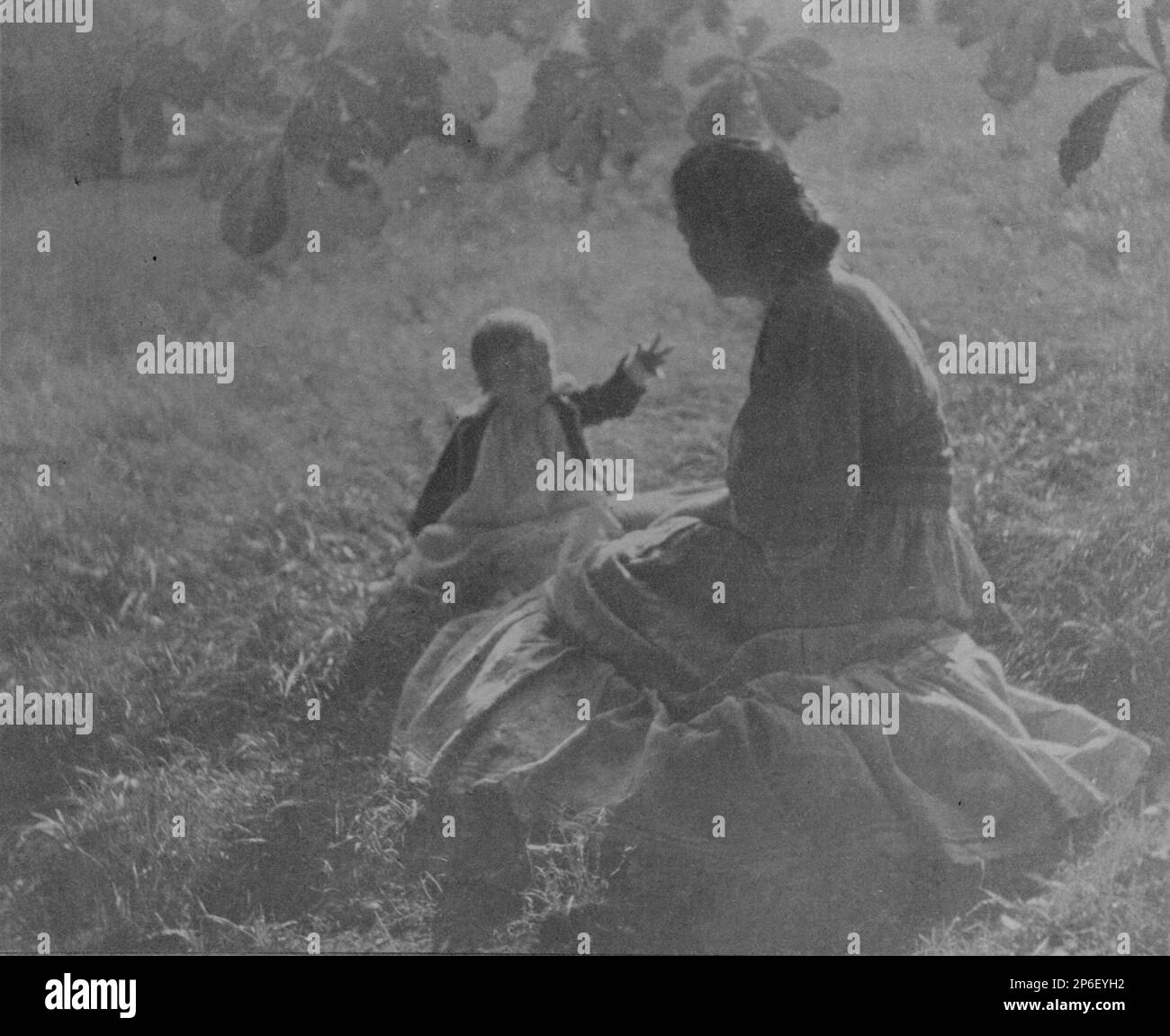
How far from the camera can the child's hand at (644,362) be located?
14.7 feet

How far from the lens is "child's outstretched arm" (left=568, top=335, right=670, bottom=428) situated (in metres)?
4.47

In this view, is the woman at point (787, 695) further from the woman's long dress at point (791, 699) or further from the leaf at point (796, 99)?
the leaf at point (796, 99)

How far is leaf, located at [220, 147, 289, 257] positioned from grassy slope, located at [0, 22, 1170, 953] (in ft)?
0.28

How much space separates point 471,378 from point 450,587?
644 mm

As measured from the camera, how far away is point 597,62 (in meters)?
4.55

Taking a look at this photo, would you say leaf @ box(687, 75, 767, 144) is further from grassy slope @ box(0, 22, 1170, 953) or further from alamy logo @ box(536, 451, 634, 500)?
alamy logo @ box(536, 451, 634, 500)

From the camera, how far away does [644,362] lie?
176 inches

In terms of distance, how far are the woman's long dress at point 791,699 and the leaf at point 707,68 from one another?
2.52 ft

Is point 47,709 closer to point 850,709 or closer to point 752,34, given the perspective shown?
point 850,709

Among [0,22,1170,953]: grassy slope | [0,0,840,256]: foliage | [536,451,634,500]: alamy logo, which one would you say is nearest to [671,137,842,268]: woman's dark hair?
[0,22,1170,953]: grassy slope

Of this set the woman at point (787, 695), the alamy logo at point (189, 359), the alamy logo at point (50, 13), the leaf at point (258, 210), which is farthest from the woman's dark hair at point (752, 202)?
the alamy logo at point (50, 13)

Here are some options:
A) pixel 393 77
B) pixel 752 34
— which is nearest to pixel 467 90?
pixel 393 77

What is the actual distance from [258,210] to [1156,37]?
286 centimetres
